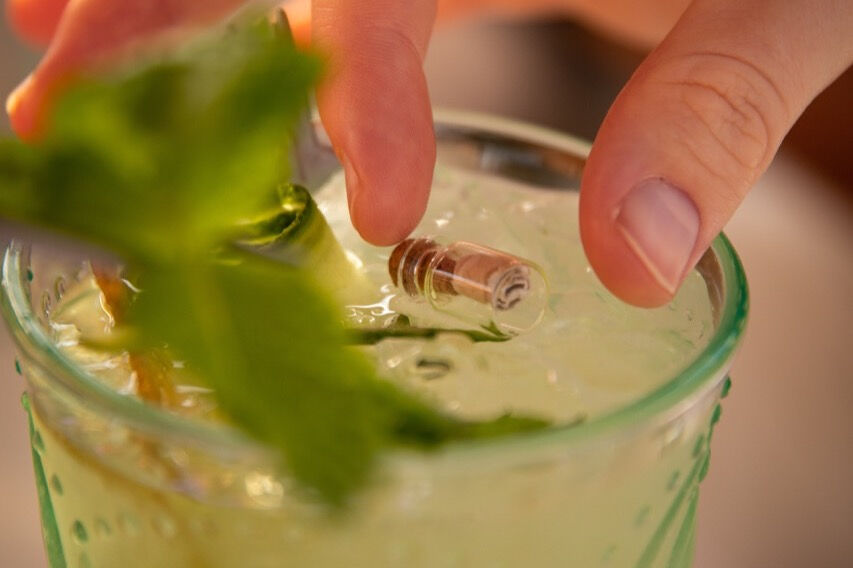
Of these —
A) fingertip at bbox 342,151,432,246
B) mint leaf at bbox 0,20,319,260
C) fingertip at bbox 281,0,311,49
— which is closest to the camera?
mint leaf at bbox 0,20,319,260

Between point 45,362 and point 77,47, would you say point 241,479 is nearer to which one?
point 45,362

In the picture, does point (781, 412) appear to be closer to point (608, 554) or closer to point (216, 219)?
point (608, 554)

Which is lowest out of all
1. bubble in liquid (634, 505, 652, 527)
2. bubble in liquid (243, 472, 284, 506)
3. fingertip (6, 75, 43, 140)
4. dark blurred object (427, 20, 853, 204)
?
dark blurred object (427, 20, 853, 204)

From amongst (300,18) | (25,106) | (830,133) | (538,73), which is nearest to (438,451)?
(25,106)

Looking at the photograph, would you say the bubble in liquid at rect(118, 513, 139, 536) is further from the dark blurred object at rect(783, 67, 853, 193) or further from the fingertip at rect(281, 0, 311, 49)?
the dark blurred object at rect(783, 67, 853, 193)

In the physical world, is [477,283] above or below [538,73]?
above

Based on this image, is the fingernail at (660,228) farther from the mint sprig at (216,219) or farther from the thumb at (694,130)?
the mint sprig at (216,219)

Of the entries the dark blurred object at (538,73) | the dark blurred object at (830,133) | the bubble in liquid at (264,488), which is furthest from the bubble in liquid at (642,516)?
the dark blurred object at (830,133)

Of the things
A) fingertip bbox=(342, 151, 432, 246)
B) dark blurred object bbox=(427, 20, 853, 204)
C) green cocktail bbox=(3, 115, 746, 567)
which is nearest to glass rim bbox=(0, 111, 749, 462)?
green cocktail bbox=(3, 115, 746, 567)
